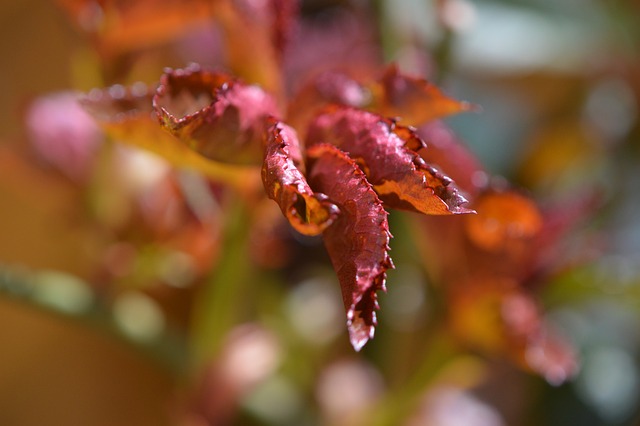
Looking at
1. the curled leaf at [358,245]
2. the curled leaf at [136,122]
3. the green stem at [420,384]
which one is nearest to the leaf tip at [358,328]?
the curled leaf at [358,245]

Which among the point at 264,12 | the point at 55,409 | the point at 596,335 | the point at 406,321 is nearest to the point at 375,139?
the point at 264,12

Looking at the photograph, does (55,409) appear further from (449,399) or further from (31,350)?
(449,399)

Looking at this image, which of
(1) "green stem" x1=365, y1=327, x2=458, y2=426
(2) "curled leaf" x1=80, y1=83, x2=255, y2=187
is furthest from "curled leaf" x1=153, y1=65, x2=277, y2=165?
(1) "green stem" x1=365, y1=327, x2=458, y2=426

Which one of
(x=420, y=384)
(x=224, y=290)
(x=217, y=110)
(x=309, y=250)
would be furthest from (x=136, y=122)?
(x=309, y=250)

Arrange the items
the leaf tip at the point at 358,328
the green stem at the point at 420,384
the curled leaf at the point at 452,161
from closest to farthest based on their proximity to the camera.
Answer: the leaf tip at the point at 358,328
the curled leaf at the point at 452,161
the green stem at the point at 420,384

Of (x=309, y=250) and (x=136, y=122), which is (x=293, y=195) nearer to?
(x=136, y=122)

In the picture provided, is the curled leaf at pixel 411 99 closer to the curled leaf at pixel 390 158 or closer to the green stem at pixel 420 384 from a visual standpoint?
the curled leaf at pixel 390 158
